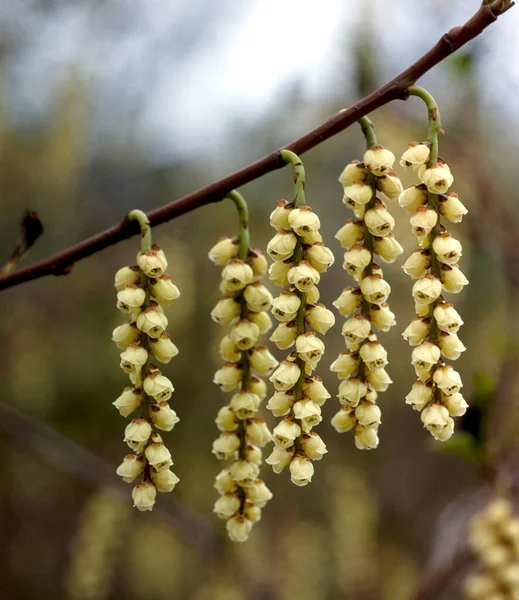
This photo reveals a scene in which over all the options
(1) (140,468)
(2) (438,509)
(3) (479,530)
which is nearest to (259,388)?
(1) (140,468)

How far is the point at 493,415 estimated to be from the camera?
2.52 metres

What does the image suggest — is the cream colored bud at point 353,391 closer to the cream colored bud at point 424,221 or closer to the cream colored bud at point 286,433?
the cream colored bud at point 286,433

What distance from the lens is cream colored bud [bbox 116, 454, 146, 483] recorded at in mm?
1290

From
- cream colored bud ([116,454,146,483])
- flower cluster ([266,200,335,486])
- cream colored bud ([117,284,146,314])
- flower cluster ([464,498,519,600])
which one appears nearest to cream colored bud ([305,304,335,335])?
flower cluster ([266,200,335,486])

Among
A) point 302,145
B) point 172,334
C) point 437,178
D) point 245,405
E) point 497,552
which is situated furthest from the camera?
point 172,334

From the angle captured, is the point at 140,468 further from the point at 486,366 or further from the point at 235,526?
the point at 486,366

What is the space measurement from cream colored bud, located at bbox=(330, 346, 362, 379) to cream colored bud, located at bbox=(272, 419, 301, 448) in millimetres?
133

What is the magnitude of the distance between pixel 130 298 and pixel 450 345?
0.61 m

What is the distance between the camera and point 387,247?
1.26 m

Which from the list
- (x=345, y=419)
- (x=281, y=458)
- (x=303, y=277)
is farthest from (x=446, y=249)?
(x=281, y=458)

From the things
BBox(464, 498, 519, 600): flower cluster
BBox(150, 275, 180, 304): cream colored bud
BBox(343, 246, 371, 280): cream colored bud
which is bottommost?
BBox(464, 498, 519, 600): flower cluster

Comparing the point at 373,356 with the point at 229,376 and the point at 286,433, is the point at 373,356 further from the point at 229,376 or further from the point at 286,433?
the point at 229,376

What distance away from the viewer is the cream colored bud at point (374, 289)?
4.07 feet

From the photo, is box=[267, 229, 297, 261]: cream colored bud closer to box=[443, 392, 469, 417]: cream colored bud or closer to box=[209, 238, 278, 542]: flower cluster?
box=[209, 238, 278, 542]: flower cluster
